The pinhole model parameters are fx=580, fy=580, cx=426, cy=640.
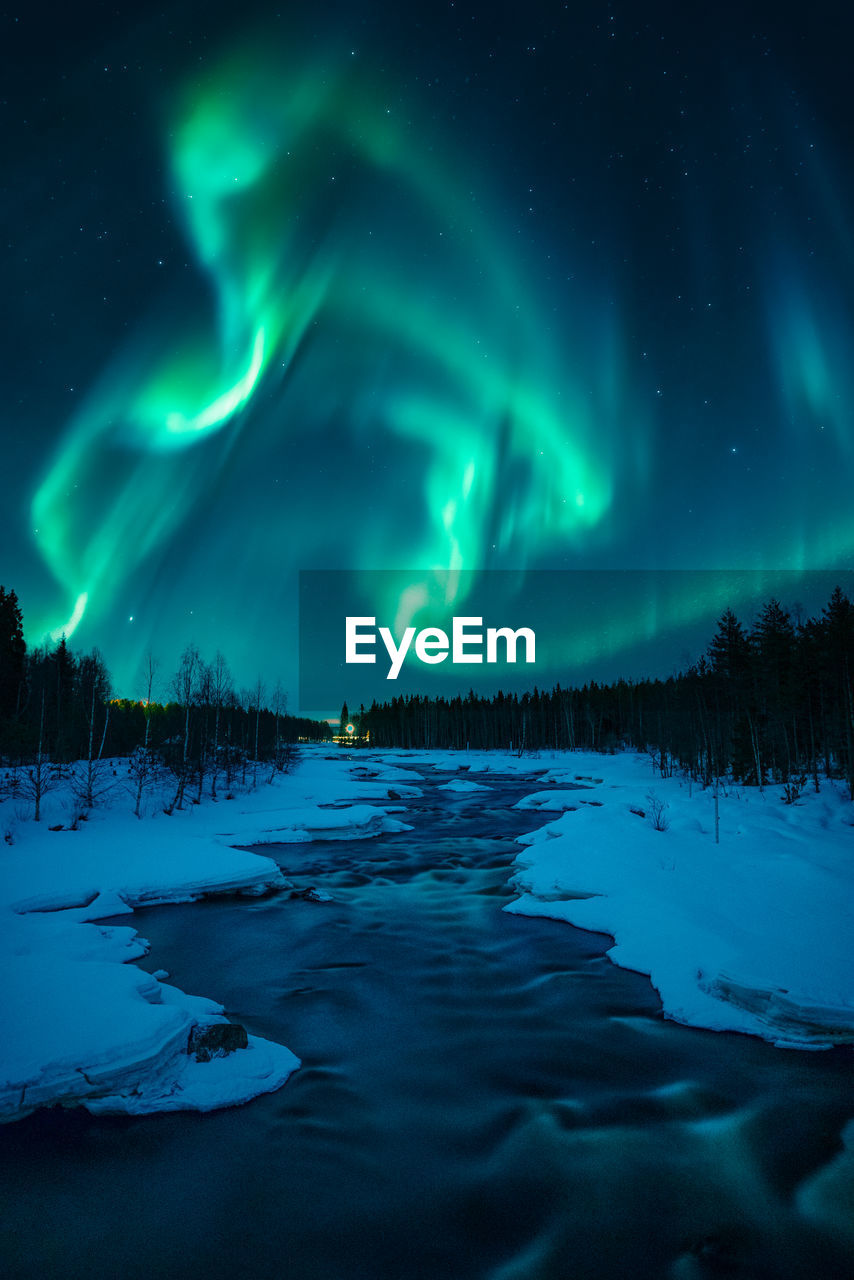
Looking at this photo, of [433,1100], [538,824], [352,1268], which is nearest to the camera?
[352,1268]

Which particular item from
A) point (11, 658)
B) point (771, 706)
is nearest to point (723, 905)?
point (771, 706)

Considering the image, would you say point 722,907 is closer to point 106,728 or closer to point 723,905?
point 723,905

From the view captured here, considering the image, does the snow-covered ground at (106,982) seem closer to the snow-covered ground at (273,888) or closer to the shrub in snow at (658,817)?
the snow-covered ground at (273,888)

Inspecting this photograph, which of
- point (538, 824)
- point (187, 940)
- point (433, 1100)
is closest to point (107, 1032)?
point (433, 1100)

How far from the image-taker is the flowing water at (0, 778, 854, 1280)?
482cm

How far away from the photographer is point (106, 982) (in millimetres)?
8758

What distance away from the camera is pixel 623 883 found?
15078 millimetres

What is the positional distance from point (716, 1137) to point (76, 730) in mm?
63191

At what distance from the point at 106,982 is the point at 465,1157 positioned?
19.4 ft

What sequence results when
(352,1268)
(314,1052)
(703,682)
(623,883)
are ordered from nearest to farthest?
(352,1268) → (314,1052) → (623,883) → (703,682)

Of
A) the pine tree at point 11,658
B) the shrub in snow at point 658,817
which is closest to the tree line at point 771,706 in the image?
the shrub in snow at point 658,817

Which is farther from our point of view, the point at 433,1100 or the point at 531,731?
the point at 531,731

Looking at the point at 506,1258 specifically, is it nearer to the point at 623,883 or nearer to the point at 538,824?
the point at 623,883

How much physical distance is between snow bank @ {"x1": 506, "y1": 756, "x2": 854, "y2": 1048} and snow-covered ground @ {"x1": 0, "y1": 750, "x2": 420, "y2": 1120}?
22.2 ft
